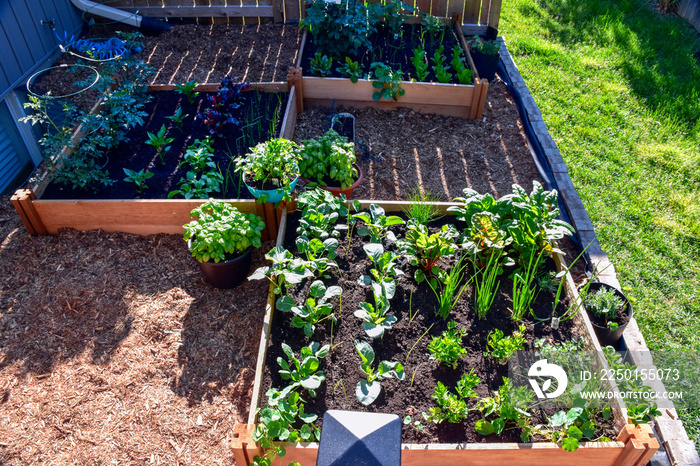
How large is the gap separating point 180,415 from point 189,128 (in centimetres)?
255

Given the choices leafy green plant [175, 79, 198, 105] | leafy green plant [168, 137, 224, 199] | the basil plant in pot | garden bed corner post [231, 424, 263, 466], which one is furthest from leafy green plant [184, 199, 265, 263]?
leafy green plant [175, 79, 198, 105]

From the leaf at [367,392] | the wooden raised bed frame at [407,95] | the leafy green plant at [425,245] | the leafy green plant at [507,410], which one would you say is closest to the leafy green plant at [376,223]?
the leafy green plant at [425,245]

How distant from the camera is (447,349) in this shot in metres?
2.38

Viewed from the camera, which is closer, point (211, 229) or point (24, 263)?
point (211, 229)

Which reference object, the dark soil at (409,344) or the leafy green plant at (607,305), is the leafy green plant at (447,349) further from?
the leafy green plant at (607,305)

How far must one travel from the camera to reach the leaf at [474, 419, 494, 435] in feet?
7.13

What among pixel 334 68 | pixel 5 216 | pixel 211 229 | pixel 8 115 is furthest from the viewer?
pixel 334 68

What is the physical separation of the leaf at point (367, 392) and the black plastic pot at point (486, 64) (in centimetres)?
403

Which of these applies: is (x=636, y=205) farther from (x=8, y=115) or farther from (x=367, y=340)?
(x=8, y=115)

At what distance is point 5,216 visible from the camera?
368cm

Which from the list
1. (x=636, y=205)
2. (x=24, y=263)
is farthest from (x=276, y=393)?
(x=636, y=205)

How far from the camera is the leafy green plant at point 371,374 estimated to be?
219 cm

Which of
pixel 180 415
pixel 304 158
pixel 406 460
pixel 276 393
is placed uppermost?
pixel 304 158

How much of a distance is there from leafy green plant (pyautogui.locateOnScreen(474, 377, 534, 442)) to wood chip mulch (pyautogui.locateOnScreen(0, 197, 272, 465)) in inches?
48.6
